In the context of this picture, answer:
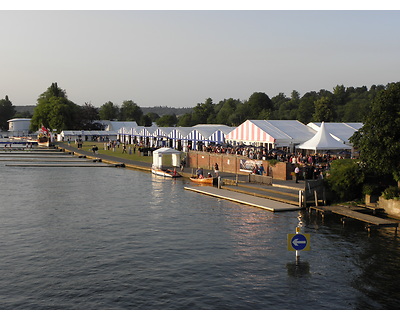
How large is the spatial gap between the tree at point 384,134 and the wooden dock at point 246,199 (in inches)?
258

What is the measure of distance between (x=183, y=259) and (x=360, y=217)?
1346 centimetres

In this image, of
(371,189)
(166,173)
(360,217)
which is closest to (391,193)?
(371,189)

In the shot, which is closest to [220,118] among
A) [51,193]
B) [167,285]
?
[51,193]

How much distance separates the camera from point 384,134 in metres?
35.3

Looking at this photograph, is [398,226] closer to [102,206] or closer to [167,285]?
[167,285]

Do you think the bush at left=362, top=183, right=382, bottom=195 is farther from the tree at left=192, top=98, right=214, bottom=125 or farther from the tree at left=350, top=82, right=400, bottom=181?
the tree at left=192, top=98, right=214, bottom=125

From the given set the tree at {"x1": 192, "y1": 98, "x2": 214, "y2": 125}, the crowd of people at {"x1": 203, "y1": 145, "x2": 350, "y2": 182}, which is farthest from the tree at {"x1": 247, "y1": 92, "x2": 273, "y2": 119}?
the crowd of people at {"x1": 203, "y1": 145, "x2": 350, "y2": 182}

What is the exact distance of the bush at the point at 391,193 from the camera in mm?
34469

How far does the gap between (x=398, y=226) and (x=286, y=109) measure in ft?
472

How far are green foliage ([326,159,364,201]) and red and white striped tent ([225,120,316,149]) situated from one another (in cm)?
1631

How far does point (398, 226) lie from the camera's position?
31156 mm

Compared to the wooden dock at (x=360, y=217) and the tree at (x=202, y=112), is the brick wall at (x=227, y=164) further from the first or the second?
the tree at (x=202, y=112)

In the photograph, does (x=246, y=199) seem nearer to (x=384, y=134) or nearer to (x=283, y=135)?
(x=384, y=134)

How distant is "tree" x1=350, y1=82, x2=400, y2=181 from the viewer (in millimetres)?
34938
